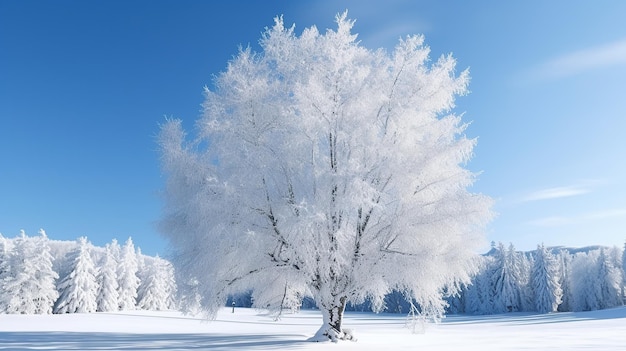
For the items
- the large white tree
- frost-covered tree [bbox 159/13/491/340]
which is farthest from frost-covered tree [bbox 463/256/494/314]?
frost-covered tree [bbox 159/13/491/340]

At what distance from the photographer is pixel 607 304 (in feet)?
270

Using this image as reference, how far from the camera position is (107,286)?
6512cm

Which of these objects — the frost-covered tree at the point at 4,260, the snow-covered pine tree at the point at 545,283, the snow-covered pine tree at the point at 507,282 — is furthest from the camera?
the snow-covered pine tree at the point at 507,282

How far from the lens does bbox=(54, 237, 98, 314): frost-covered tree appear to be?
5772 cm

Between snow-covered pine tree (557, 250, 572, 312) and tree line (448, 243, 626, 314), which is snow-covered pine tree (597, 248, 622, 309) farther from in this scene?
snow-covered pine tree (557, 250, 572, 312)

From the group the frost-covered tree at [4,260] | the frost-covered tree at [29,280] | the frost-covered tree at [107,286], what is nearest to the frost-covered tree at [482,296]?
the frost-covered tree at [107,286]

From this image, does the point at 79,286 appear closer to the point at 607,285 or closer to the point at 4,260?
the point at 4,260

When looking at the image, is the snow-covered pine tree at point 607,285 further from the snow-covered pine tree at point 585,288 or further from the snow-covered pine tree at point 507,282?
the snow-covered pine tree at point 507,282

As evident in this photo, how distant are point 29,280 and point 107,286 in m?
12.3

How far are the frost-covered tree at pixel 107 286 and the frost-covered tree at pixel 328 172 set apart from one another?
184 feet

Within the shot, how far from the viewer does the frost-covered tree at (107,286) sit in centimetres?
6425

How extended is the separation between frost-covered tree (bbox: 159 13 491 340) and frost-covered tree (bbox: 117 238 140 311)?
61.6 metres

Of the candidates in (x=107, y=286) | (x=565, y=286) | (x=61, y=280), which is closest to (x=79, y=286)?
(x=61, y=280)

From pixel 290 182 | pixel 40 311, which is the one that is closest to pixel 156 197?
pixel 290 182
